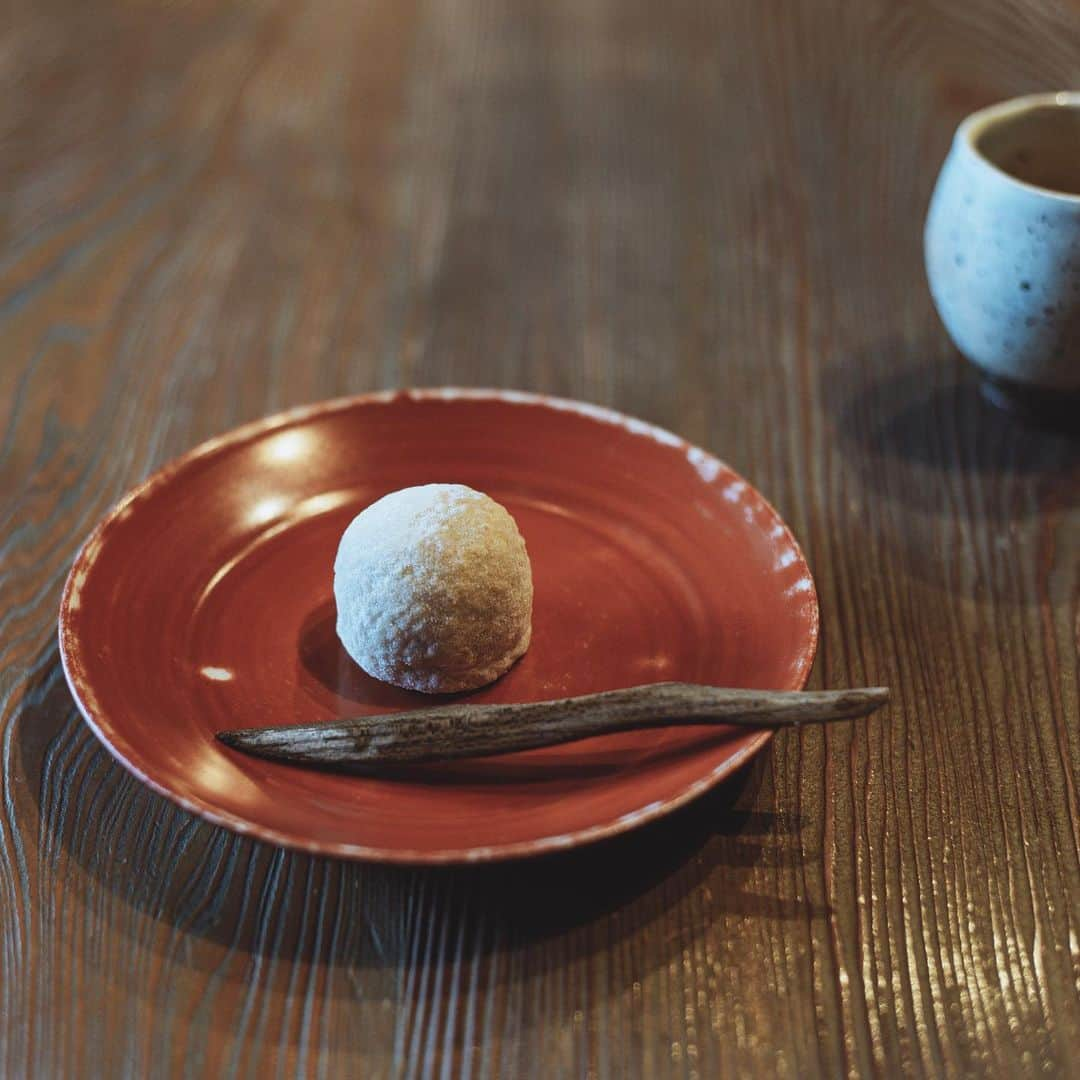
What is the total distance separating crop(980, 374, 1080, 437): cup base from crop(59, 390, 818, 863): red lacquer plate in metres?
0.34

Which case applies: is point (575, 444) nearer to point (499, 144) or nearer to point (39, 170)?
point (499, 144)

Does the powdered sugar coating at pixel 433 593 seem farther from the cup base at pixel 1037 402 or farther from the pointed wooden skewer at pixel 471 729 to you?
the cup base at pixel 1037 402

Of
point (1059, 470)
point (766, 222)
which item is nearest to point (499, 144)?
point (766, 222)

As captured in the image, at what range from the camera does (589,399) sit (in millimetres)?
1173

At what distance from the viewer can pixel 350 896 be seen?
0.68m

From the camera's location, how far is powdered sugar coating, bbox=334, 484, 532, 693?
0.76m

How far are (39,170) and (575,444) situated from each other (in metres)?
0.99

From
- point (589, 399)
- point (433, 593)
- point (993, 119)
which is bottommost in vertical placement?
point (589, 399)

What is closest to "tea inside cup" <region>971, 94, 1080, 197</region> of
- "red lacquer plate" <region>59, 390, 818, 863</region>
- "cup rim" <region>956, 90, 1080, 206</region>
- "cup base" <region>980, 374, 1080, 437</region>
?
"cup rim" <region>956, 90, 1080, 206</region>

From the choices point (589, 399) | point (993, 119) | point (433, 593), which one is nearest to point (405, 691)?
point (433, 593)

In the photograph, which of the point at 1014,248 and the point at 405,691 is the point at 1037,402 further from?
the point at 405,691

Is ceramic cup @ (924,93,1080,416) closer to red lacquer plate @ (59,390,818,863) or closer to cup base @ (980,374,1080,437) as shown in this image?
cup base @ (980,374,1080,437)

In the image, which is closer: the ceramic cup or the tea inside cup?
the ceramic cup

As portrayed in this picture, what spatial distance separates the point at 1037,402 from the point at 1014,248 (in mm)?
170
